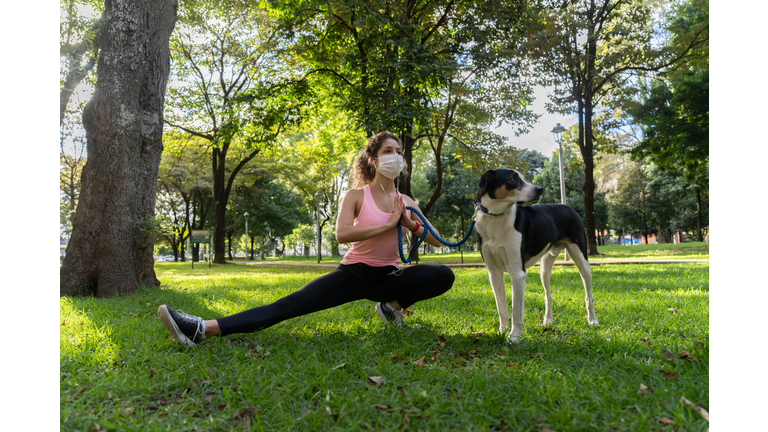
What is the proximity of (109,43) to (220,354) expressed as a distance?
5805 mm

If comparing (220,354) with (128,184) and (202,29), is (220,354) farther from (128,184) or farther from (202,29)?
(202,29)

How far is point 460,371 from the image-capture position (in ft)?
8.81

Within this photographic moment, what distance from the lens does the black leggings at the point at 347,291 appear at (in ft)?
10.6

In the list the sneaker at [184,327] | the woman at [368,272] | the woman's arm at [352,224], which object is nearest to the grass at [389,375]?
the sneaker at [184,327]

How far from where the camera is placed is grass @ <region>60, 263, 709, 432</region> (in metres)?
2.08

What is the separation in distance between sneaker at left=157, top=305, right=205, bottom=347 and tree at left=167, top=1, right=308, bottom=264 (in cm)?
1054

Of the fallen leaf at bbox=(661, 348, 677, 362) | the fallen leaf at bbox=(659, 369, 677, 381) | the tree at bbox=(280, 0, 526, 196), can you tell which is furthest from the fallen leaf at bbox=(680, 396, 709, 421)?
the tree at bbox=(280, 0, 526, 196)

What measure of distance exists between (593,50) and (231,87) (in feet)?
50.4

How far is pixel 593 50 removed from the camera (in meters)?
15.7

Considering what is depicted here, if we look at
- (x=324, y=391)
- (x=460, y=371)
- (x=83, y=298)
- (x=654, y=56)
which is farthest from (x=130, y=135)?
(x=654, y=56)

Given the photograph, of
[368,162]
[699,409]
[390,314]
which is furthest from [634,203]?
[699,409]

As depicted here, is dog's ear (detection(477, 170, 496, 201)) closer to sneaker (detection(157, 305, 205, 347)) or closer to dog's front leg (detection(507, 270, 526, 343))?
dog's front leg (detection(507, 270, 526, 343))

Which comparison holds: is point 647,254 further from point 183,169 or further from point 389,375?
point 183,169

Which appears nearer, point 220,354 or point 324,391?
point 324,391
